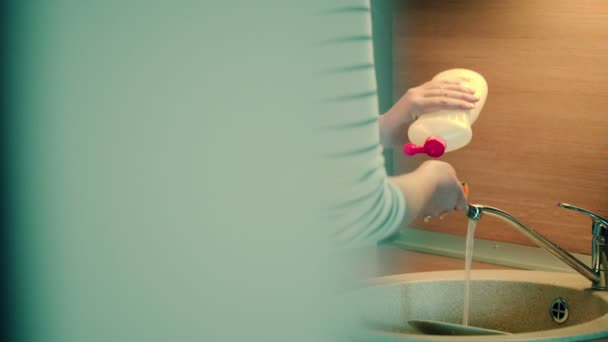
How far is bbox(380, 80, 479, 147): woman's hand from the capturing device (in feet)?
3.91

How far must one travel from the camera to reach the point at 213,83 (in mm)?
261

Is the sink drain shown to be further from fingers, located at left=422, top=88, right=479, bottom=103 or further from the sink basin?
fingers, located at left=422, top=88, right=479, bottom=103

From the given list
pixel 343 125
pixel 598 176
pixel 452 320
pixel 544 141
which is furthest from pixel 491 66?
pixel 343 125

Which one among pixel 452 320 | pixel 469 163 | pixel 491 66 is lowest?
pixel 452 320

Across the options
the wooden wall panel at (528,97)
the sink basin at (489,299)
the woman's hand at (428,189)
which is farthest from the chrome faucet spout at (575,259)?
the woman's hand at (428,189)

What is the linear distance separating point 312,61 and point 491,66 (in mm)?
1398

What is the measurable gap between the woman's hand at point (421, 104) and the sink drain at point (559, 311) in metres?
0.39

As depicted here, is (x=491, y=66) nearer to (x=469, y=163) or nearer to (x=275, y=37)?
(x=469, y=163)

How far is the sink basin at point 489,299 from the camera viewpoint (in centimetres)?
139

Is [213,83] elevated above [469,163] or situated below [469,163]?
above

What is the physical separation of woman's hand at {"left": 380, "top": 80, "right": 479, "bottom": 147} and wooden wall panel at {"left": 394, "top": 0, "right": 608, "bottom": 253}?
363mm

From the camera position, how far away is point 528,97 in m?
1.60

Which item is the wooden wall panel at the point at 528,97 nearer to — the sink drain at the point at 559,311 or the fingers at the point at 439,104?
the sink drain at the point at 559,311

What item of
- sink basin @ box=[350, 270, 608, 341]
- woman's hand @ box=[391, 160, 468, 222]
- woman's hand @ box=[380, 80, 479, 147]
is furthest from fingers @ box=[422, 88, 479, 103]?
woman's hand @ box=[391, 160, 468, 222]
